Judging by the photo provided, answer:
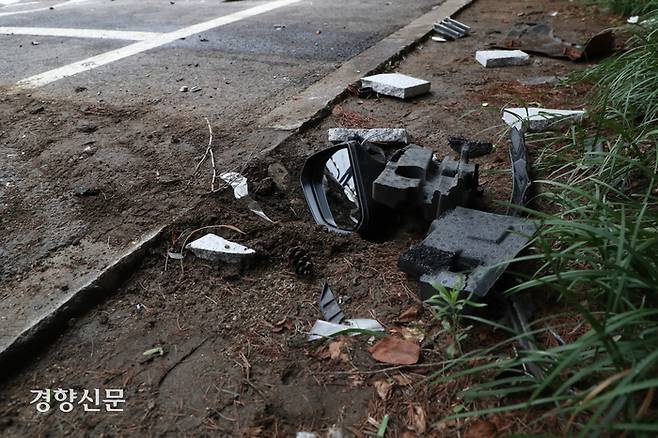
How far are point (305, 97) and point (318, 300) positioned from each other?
6.41 ft

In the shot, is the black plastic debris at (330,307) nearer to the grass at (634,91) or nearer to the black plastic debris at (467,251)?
the black plastic debris at (467,251)

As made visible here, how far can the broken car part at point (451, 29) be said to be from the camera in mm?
4828

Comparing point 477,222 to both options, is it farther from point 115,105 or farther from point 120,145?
point 115,105

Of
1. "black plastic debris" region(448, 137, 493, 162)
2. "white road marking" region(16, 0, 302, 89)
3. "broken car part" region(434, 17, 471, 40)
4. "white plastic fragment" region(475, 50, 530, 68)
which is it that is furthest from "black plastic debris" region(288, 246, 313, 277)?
"broken car part" region(434, 17, 471, 40)

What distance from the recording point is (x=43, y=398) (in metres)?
1.41

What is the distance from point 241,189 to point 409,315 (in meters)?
1.03

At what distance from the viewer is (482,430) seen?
1.23 meters

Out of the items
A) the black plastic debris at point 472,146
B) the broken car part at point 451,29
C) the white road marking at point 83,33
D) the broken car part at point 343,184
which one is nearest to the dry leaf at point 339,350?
the broken car part at point 343,184

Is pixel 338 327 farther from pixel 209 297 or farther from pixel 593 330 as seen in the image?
pixel 593 330

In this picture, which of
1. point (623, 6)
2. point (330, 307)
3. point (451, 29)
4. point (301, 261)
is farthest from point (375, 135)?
point (623, 6)

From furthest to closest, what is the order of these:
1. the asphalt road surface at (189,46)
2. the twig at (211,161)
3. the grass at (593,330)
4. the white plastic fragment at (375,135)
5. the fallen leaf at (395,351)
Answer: the asphalt road surface at (189,46) < the white plastic fragment at (375,135) < the twig at (211,161) < the fallen leaf at (395,351) < the grass at (593,330)

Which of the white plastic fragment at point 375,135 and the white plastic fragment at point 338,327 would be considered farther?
the white plastic fragment at point 375,135

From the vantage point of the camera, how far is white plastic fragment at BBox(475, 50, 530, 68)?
389 centimetres

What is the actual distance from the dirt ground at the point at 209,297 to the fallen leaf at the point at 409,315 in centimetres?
2
